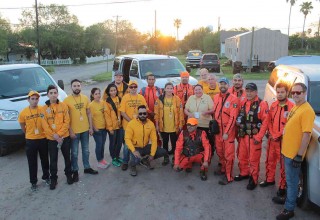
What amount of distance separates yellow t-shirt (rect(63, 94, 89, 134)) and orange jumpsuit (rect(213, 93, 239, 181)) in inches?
90.6

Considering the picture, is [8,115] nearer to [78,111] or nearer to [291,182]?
[78,111]

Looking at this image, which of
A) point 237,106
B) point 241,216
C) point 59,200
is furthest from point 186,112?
point 59,200

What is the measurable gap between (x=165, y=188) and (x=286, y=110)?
2262 millimetres

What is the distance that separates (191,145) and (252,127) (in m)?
1.23

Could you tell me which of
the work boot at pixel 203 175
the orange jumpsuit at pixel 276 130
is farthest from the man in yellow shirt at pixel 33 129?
the orange jumpsuit at pixel 276 130

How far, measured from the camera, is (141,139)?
5.84 m

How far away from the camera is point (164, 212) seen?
4434mm

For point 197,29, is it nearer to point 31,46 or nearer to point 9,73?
point 31,46

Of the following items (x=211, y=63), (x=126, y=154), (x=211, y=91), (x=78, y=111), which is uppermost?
(x=211, y=63)

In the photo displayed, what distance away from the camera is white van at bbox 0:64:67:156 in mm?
6520

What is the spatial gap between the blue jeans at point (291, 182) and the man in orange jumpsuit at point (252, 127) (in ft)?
2.77

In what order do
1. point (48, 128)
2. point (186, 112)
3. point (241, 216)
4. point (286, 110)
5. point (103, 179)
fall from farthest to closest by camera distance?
point (186, 112) → point (103, 179) → point (48, 128) → point (286, 110) → point (241, 216)

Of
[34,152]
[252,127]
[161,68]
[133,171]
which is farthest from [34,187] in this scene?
[161,68]

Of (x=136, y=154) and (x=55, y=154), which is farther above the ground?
(x=55, y=154)
